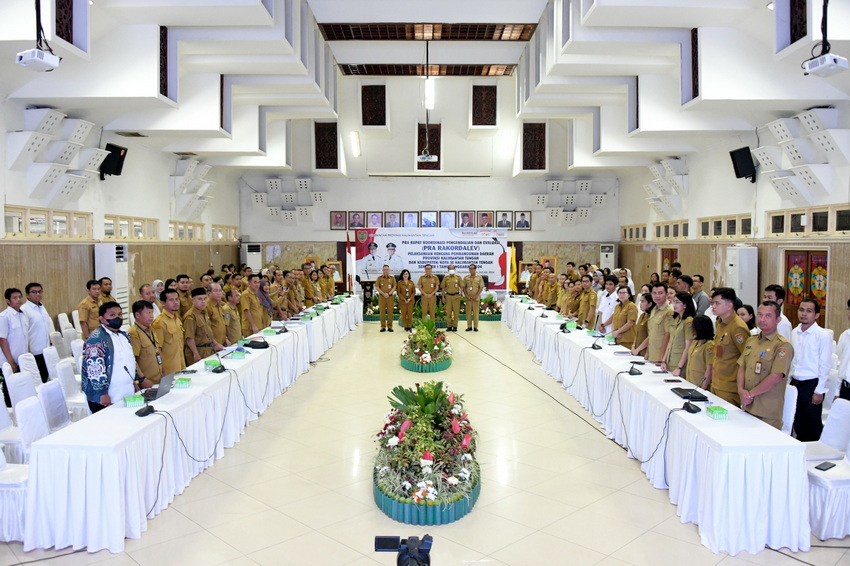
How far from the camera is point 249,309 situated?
8508mm

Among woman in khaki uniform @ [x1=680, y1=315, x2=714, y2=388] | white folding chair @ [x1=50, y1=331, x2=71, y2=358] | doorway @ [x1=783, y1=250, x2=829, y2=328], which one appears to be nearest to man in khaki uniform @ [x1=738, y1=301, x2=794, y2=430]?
woman in khaki uniform @ [x1=680, y1=315, x2=714, y2=388]

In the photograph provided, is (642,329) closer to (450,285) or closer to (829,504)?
(829,504)

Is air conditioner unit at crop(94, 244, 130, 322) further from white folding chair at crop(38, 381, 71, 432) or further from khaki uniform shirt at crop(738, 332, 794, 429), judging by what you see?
khaki uniform shirt at crop(738, 332, 794, 429)

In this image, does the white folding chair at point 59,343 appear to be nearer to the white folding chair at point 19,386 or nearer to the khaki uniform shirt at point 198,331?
the khaki uniform shirt at point 198,331

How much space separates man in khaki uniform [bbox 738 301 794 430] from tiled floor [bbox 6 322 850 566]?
930 millimetres

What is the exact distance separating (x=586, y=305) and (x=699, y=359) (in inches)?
173

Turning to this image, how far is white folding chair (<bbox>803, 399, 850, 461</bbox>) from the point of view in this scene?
13.8ft

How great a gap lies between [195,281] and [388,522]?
1139cm

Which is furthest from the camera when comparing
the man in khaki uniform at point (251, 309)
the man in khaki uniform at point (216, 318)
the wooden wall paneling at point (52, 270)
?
the man in khaki uniform at point (251, 309)

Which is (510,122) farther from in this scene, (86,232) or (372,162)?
(86,232)

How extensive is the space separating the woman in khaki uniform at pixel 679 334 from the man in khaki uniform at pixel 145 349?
4713 mm

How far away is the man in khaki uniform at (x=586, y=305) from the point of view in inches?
364

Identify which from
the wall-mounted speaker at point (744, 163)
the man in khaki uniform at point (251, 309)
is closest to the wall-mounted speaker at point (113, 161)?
the man in khaki uniform at point (251, 309)

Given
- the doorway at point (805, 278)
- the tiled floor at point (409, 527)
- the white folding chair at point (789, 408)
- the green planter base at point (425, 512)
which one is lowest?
the tiled floor at point (409, 527)
